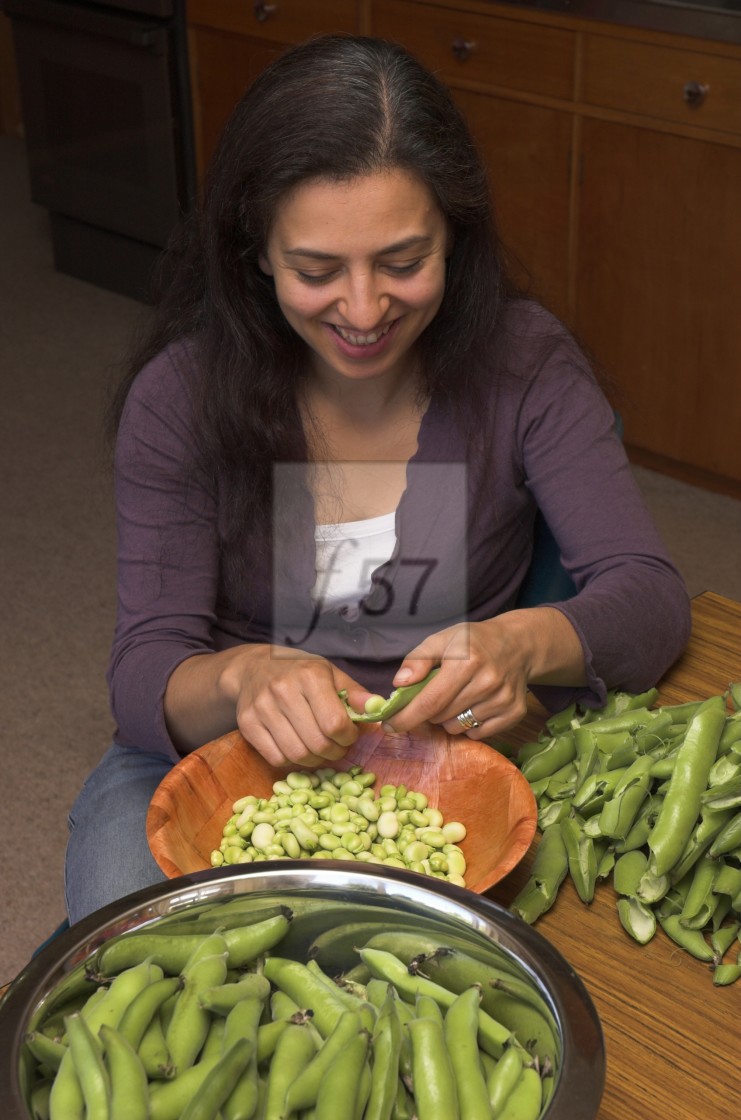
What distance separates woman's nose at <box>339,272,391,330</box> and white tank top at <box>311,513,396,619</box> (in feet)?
0.80

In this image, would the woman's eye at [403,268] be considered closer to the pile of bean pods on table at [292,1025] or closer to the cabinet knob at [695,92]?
the pile of bean pods on table at [292,1025]

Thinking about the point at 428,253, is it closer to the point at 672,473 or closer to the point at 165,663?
the point at 165,663

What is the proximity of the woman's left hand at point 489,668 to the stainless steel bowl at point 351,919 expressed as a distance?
0.24m

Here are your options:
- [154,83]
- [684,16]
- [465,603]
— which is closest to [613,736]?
[465,603]

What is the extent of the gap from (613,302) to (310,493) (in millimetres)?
1814

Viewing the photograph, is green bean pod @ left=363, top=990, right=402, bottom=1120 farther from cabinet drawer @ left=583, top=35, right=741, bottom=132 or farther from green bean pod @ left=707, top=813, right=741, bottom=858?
cabinet drawer @ left=583, top=35, right=741, bottom=132

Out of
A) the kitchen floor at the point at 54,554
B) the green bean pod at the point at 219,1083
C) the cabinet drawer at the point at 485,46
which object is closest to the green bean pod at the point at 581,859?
the green bean pod at the point at 219,1083

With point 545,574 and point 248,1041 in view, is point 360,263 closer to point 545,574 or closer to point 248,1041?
point 545,574

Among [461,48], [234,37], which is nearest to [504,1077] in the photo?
[461,48]

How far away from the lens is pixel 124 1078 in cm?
72

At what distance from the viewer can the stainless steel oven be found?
12.3 ft

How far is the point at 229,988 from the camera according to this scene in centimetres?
79

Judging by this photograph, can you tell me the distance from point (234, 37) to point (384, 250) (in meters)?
2.66

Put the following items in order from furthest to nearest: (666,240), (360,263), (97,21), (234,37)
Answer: (97,21), (234,37), (666,240), (360,263)
